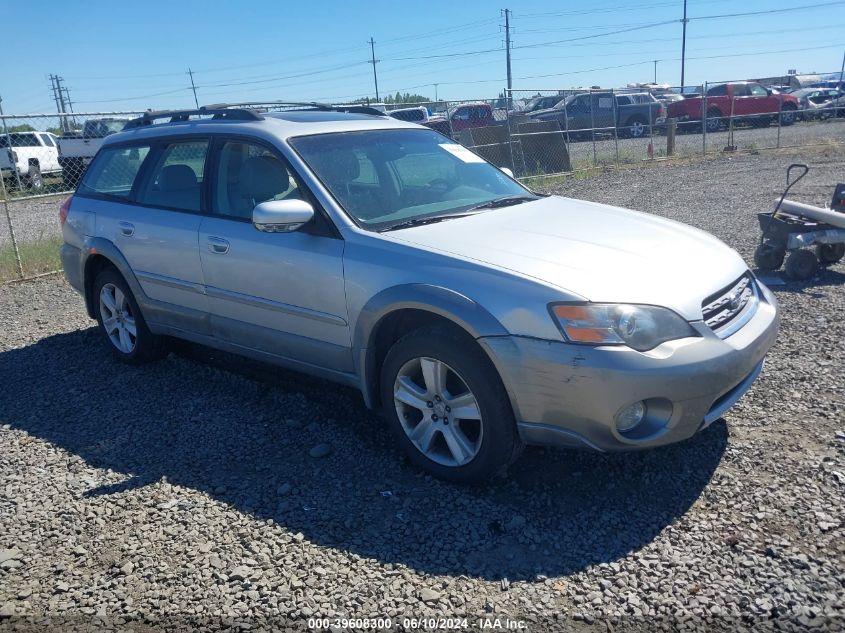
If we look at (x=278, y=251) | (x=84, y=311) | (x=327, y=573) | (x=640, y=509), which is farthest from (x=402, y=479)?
(x=84, y=311)

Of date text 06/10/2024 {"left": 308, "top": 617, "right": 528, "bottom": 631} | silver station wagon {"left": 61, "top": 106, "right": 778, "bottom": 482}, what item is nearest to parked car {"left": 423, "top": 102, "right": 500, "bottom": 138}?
silver station wagon {"left": 61, "top": 106, "right": 778, "bottom": 482}

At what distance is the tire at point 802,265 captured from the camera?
6.93 m

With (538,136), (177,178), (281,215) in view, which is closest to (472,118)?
(538,136)

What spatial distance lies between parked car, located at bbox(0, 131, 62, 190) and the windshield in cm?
2033

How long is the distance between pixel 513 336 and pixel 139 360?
3629 millimetres

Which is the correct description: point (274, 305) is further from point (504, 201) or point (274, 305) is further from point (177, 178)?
point (504, 201)

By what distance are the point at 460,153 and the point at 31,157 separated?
2292 cm

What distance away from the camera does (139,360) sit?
5.88 metres

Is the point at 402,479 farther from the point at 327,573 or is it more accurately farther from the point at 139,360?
the point at 139,360

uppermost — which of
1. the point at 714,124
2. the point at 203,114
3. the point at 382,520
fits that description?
the point at 203,114

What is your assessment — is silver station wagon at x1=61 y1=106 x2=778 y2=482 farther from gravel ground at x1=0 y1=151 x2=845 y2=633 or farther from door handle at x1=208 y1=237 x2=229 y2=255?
gravel ground at x1=0 y1=151 x2=845 y2=633

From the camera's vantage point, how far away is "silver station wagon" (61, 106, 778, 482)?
10.9 ft

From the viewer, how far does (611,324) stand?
10.7ft

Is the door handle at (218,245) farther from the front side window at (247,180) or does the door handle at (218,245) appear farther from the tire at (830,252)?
the tire at (830,252)
